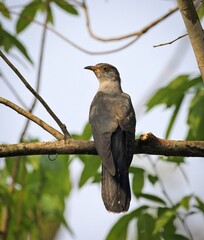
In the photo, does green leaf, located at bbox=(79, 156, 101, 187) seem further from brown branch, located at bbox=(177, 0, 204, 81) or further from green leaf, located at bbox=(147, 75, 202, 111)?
brown branch, located at bbox=(177, 0, 204, 81)

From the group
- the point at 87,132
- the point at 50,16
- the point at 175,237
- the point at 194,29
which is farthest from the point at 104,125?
the point at 50,16

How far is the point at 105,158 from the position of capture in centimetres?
373

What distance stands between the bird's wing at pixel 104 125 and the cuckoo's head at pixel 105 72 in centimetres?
123

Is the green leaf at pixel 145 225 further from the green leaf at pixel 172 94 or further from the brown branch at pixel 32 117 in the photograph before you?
the brown branch at pixel 32 117

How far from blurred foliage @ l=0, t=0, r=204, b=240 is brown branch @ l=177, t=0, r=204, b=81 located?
1.14 meters

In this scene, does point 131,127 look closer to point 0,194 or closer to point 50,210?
point 0,194

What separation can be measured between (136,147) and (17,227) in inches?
59.6

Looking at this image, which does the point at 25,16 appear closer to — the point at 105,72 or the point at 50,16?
the point at 50,16

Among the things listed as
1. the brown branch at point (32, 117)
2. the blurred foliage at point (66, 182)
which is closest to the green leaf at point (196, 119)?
the blurred foliage at point (66, 182)

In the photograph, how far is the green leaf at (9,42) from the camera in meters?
4.57

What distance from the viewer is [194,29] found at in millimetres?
3025

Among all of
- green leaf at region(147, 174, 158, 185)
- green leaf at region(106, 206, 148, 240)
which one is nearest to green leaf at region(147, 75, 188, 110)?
green leaf at region(147, 174, 158, 185)

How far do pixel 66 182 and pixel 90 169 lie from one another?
1.36 metres

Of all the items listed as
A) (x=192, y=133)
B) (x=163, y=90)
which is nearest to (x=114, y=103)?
(x=163, y=90)
